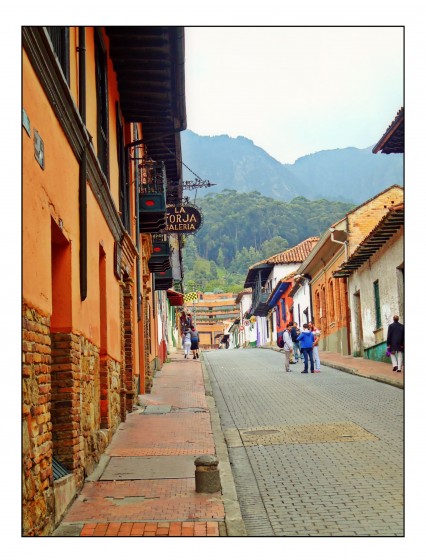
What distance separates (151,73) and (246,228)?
63344 mm

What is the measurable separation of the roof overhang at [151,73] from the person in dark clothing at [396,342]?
24.1ft

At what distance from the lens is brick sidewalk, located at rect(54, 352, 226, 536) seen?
20.4ft

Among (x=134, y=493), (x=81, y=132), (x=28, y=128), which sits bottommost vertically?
(x=134, y=493)

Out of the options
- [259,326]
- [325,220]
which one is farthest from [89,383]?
[259,326]

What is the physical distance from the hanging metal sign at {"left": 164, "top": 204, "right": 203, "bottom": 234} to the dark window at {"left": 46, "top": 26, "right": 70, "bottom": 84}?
1559cm

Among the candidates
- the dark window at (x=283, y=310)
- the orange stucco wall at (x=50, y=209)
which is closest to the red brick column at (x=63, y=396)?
the orange stucco wall at (x=50, y=209)

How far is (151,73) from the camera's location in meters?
12.1

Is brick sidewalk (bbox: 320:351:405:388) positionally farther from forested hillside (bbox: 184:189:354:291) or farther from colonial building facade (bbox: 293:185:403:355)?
forested hillside (bbox: 184:189:354:291)

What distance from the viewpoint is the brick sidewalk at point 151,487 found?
20.4 feet

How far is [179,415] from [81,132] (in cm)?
682

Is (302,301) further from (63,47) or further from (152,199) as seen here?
(63,47)

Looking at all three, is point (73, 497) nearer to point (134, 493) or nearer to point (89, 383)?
point (134, 493)

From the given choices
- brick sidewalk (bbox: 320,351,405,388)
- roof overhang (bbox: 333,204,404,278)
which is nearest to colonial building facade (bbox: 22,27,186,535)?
brick sidewalk (bbox: 320,351,405,388)

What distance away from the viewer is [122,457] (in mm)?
9297
